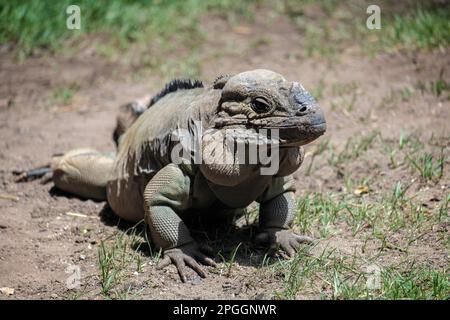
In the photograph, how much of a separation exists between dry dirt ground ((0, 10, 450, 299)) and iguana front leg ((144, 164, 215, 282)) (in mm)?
165

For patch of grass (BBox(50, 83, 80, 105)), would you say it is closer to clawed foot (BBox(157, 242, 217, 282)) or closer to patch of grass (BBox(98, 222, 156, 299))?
patch of grass (BBox(98, 222, 156, 299))

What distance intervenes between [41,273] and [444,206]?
3.83m

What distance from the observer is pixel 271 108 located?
201 inches

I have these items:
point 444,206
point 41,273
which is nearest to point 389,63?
point 444,206

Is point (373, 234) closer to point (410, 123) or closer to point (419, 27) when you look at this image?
point (410, 123)

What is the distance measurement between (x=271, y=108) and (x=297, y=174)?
2574 millimetres

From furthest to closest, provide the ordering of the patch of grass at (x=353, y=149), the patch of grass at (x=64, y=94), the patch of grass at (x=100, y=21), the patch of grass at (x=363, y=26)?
the patch of grass at (x=100, y=21) → the patch of grass at (x=363, y=26) → the patch of grass at (x=64, y=94) → the patch of grass at (x=353, y=149)

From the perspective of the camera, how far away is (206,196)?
18.9 ft

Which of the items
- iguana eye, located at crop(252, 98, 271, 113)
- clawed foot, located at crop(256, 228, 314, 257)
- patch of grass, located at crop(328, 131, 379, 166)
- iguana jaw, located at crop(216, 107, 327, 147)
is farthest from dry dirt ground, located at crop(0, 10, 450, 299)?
iguana eye, located at crop(252, 98, 271, 113)

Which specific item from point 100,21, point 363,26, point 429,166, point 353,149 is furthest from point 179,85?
point 363,26

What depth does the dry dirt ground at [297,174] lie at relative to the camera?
5.52m

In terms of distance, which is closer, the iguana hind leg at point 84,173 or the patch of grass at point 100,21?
the iguana hind leg at point 84,173

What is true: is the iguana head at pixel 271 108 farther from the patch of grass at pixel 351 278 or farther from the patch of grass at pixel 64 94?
the patch of grass at pixel 64 94

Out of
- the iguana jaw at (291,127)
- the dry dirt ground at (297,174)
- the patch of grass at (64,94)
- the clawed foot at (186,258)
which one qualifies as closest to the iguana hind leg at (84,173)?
the dry dirt ground at (297,174)
